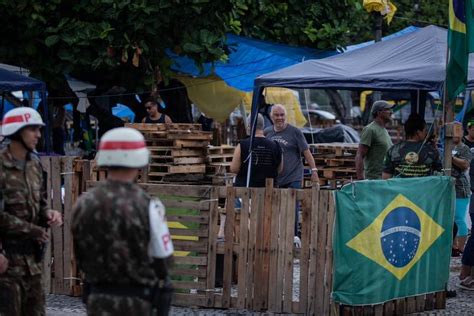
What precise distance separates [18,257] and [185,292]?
3.21m

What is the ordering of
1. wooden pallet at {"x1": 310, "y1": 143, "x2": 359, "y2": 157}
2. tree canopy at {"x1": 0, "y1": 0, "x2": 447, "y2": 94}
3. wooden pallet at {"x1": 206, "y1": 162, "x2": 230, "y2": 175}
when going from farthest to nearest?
tree canopy at {"x1": 0, "y1": 0, "x2": 447, "y2": 94}, wooden pallet at {"x1": 310, "y1": 143, "x2": 359, "y2": 157}, wooden pallet at {"x1": 206, "y1": 162, "x2": 230, "y2": 175}

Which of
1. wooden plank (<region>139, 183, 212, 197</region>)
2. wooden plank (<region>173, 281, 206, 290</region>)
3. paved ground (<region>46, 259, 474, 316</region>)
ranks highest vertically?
wooden plank (<region>139, 183, 212, 197</region>)

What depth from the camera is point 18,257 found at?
6.68m

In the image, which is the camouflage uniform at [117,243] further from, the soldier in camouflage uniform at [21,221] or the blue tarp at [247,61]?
the blue tarp at [247,61]

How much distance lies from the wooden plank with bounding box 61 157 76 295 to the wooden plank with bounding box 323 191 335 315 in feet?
8.48

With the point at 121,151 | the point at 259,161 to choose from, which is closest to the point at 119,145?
the point at 121,151

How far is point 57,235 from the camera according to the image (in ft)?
33.3


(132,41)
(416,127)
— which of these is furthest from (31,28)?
(416,127)

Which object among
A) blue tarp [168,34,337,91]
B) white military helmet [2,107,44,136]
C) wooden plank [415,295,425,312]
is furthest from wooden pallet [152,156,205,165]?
white military helmet [2,107,44,136]

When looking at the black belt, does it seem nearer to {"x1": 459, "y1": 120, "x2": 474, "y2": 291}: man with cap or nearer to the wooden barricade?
the wooden barricade

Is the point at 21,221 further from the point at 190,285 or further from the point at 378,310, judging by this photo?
the point at 378,310

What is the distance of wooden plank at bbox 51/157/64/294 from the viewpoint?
32.9 ft

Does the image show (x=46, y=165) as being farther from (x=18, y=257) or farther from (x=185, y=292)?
(x=18, y=257)

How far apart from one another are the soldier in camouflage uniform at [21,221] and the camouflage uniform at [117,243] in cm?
126
